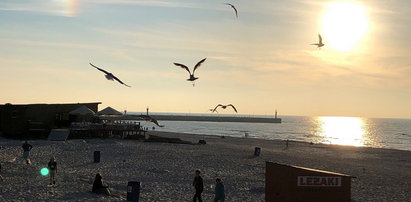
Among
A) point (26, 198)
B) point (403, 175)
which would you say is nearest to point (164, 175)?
point (26, 198)

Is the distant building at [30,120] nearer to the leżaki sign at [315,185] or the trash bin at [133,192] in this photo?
the trash bin at [133,192]

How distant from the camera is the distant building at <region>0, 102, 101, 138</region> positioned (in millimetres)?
40688

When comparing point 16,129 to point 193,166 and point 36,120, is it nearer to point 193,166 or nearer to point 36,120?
point 36,120

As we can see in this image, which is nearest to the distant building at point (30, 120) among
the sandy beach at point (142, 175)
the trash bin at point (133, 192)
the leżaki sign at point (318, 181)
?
the sandy beach at point (142, 175)

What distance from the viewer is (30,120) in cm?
4081

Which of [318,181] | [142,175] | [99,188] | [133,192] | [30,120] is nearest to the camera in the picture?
[318,181]

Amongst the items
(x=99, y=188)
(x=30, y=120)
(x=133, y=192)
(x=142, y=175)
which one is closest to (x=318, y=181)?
(x=133, y=192)

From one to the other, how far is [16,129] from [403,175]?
32.0 m

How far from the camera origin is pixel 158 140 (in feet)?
146

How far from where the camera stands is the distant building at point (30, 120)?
40688mm

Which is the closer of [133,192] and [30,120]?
[133,192]

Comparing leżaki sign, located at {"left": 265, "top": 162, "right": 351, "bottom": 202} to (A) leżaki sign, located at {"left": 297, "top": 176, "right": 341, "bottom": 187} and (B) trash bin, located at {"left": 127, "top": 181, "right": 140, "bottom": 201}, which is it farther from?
(B) trash bin, located at {"left": 127, "top": 181, "right": 140, "bottom": 201}

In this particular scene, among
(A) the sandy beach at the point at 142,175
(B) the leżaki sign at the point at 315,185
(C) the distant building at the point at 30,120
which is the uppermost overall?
(C) the distant building at the point at 30,120

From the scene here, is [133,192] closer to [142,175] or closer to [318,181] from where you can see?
[318,181]
